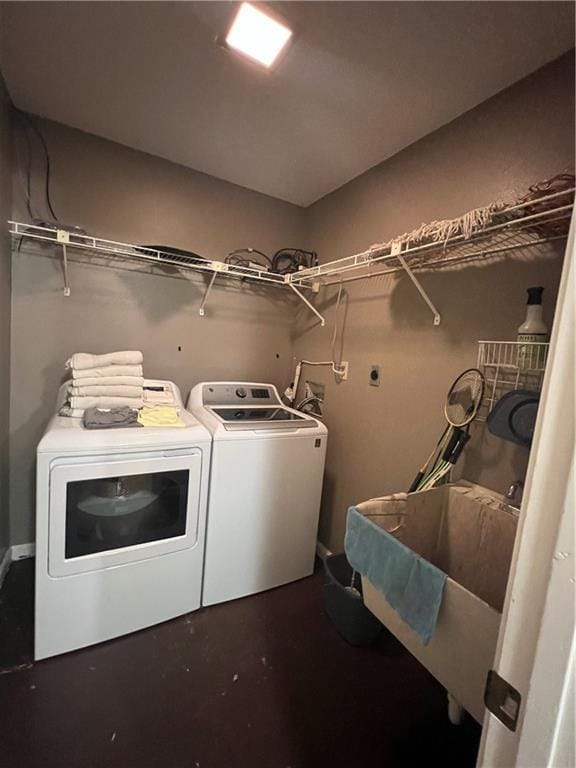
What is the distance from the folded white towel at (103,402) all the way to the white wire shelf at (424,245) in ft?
2.28

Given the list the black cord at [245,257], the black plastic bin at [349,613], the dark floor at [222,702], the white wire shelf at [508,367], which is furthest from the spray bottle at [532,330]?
the black cord at [245,257]

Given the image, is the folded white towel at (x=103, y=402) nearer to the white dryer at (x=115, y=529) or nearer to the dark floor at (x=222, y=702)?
the white dryer at (x=115, y=529)

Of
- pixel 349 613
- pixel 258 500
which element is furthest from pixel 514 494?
pixel 258 500

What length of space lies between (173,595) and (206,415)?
90cm

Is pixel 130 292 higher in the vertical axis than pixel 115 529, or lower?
higher

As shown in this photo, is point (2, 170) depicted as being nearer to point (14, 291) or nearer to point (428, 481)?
point (14, 291)

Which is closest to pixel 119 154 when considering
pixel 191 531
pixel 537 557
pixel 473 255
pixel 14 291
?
pixel 14 291

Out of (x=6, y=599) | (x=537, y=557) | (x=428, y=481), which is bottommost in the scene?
(x=6, y=599)

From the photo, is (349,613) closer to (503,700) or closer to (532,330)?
(503,700)

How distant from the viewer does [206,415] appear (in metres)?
1.88

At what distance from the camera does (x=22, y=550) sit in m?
1.98

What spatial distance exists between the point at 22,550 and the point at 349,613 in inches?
75.7

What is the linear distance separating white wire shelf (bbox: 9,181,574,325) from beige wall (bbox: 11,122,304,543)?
4.2 inches

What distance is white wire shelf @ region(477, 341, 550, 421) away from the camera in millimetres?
1141
